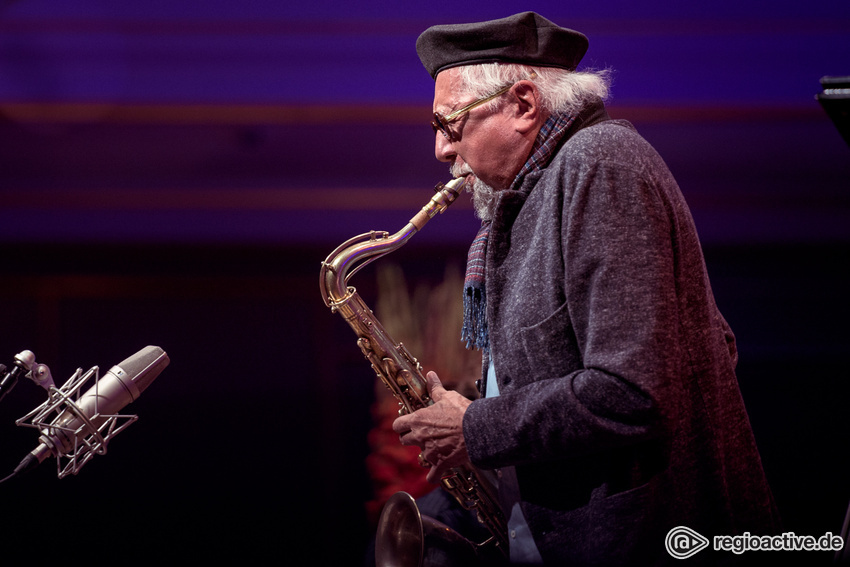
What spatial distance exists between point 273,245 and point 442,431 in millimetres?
2647

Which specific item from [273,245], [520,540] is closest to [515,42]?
[520,540]

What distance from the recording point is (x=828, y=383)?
3.71 meters

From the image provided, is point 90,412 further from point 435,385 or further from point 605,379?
point 605,379

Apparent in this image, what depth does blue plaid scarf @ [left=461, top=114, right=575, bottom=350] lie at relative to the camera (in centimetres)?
155

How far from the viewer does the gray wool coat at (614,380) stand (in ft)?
3.88

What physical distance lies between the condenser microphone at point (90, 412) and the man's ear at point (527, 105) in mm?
948

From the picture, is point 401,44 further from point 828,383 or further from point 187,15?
point 828,383

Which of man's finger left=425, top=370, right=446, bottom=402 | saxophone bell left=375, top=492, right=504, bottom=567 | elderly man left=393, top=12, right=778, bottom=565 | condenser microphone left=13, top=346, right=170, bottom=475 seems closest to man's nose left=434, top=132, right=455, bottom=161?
elderly man left=393, top=12, right=778, bottom=565

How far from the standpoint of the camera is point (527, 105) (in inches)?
63.7

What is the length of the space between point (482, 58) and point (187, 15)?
190 cm

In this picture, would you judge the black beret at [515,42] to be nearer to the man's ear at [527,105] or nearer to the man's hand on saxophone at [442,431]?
the man's ear at [527,105]

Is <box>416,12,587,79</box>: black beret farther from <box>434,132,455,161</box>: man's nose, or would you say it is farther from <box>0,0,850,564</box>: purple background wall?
<box>0,0,850,564</box>: purple background wall

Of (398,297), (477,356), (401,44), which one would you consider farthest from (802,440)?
Answer: (401,44)

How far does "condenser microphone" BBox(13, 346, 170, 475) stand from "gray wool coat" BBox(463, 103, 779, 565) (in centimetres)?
63
